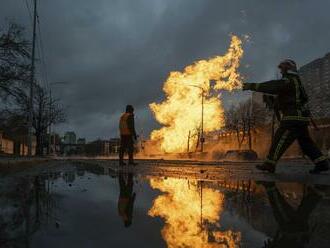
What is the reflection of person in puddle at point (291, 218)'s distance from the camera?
149 inches

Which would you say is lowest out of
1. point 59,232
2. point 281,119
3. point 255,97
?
point 59,232

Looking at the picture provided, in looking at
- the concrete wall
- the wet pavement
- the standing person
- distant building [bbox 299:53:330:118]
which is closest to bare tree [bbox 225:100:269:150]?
the concrete wall

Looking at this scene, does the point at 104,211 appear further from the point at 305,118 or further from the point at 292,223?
the point at 305,118

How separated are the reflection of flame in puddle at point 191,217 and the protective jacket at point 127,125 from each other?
10009 mm

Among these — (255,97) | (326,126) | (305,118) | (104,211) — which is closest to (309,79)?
(255,97)

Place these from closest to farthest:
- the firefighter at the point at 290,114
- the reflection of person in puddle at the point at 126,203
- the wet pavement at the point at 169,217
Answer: the wet pavement at the point at 169,217
the reflection of person in puddle at the point at 126,203
the firefighter at the point at 290,114

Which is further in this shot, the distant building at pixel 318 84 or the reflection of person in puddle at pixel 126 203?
the distant building at pixel 318 84

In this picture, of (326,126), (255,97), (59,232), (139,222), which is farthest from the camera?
(255,97)

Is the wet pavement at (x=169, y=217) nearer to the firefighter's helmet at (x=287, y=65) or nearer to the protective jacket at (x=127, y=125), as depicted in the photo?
the firefighter's helmet at (x=287, y=65)

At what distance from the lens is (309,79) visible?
92.8m

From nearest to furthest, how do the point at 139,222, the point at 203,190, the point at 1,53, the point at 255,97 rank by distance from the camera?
the point at 139,222, the point at 203,190, the point at 1,53, the point at 255,97

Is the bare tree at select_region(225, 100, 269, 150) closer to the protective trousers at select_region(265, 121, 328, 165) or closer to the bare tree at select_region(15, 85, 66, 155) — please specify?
the bare tree at select_region(15, 85, 66, 155)

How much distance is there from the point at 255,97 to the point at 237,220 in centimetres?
8698

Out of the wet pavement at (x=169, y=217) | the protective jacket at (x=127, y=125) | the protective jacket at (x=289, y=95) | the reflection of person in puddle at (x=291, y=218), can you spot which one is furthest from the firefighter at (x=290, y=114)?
the protective jacket at (x=127, y=125)
